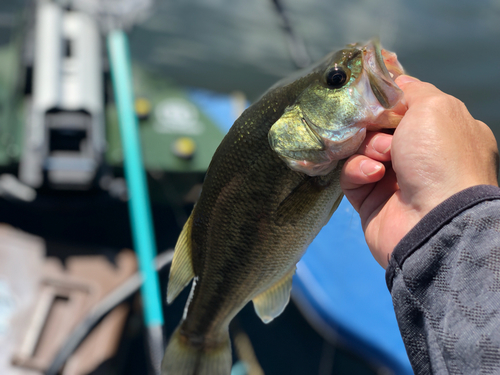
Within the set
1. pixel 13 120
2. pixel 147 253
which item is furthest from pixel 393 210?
pixel 13 120

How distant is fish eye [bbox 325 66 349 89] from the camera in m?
0.77

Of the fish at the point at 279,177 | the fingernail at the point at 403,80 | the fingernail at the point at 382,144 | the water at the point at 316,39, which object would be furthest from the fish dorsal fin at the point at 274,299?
the water at the point at 316,39

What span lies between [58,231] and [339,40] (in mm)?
4348

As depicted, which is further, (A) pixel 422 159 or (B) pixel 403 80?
(B) pixel 403 80

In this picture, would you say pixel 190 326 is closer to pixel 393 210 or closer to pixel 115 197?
pixel 393 210

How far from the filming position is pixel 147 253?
203cm

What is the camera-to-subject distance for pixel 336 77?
30.4 inches

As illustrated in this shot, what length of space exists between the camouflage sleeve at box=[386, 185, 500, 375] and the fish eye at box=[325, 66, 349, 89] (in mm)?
313

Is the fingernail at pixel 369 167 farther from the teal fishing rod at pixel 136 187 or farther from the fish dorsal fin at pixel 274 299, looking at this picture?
the teal fishing rod at pixel 136 187

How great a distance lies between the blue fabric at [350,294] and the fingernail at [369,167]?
13.7 inches

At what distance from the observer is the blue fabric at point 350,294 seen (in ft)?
4.12

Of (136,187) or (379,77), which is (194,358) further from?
(136,187)

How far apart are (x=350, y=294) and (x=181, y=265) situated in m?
0.85

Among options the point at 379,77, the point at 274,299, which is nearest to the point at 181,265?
the point at 274,299
